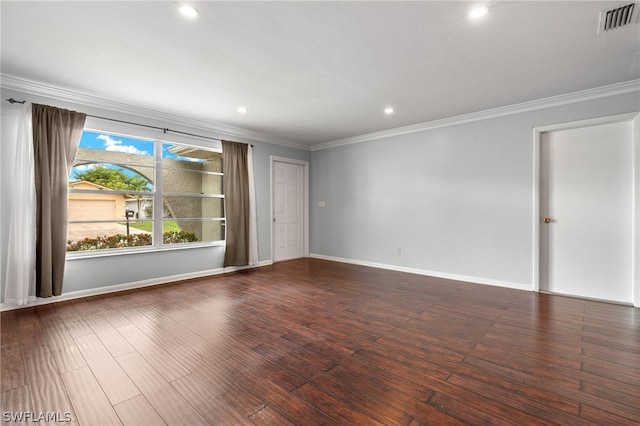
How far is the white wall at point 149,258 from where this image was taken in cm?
366

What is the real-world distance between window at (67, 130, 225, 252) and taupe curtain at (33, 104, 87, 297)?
0.22m

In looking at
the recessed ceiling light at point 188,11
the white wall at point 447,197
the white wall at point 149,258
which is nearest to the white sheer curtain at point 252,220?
the white wall at point 149,258

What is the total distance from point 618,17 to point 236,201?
16.9 feet

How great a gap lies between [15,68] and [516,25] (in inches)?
195

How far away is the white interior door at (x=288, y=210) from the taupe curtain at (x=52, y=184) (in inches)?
136

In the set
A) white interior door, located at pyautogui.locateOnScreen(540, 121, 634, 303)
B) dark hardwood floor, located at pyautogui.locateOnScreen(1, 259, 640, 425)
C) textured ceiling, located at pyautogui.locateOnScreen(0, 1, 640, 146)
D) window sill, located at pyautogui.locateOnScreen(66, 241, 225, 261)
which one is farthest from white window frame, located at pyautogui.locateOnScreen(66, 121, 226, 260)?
white interior door, located at pyautogui.locateOnScreen(540, 121, 634, 303)

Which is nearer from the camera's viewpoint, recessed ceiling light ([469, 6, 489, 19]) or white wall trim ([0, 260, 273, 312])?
recessed ceiling light ([469, 6, 489, 19])

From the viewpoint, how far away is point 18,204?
3.26 metres

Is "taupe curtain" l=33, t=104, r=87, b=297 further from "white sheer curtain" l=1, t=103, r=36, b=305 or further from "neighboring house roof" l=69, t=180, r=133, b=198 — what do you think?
"neighboring house roof" l=69, t=180, r=133, b=198

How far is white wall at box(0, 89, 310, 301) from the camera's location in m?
3.66

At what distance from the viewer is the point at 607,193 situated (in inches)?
142

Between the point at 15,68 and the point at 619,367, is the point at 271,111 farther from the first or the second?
the point at 619,367

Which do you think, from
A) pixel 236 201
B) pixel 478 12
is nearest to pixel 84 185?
pixel 236 201

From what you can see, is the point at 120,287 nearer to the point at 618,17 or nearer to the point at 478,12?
the point at 478,12
